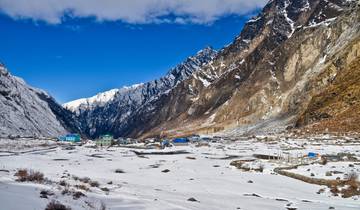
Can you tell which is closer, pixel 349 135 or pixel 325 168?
pixel 325 168

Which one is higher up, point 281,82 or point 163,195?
point 281,82

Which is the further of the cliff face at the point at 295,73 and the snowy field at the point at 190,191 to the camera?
the cliff face at the point at 295,73

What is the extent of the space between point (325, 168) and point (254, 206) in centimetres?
1473

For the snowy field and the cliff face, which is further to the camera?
the cliff face

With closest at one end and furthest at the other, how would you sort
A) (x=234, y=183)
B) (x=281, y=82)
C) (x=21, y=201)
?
(x=21, y=201) → (x=234, y=183) → (x=281, y=82)

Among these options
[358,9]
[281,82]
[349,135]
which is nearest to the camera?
[349,135]

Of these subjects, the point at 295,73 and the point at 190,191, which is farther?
the point at 295,73

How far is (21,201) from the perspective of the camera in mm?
13914

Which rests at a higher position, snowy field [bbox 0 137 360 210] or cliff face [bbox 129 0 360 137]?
cliff face [bbox 129 0 360 137]

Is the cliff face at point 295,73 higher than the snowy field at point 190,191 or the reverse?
higher

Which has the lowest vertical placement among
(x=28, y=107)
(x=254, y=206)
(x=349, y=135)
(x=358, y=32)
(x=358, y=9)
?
(x=254, y=206)

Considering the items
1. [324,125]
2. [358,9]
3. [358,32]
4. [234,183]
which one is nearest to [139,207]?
[234,183]

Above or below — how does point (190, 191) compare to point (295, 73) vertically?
below

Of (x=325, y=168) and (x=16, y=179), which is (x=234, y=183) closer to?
(x=325, y=168)
